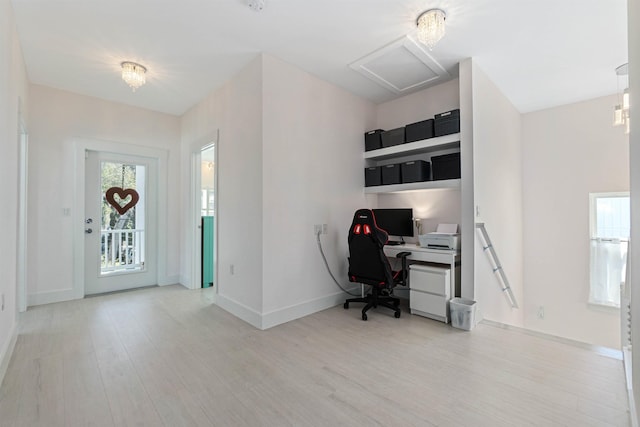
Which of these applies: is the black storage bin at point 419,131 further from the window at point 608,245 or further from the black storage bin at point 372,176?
the window at point 608,245

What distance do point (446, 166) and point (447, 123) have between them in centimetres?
47

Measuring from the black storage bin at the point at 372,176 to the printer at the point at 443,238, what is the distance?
98 centimetres

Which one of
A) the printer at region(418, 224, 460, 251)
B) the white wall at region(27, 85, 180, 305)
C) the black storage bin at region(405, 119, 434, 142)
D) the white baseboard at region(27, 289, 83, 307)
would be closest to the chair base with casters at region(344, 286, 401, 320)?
the printer at region(418, 224, 460, 251)

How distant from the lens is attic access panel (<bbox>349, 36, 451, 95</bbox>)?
2.89 metres

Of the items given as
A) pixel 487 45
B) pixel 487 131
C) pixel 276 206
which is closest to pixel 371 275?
pixel 276 206

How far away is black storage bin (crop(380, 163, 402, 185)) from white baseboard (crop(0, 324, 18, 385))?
12.6 ft

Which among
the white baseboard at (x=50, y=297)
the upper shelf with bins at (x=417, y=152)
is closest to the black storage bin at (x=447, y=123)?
the upper shelf with bins at (x=417, y=152)

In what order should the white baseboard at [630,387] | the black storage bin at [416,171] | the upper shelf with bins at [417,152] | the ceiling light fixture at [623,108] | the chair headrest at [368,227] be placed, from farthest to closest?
the black storage bin at [416,171] < the upper shelf with bins at [417,152] < the chair headrest at [368,227] < the ceiling light fixture at [623,108] < the white baseboard at [630,387]

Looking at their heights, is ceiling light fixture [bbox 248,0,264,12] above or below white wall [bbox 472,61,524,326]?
above

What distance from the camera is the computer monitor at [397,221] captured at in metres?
3.69

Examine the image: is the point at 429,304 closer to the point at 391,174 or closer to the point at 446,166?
the point at 446,166

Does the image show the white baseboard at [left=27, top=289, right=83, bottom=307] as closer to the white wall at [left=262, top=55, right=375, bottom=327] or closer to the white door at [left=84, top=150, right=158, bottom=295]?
the white door at [left=84, top=150, right=158, bottom=295]

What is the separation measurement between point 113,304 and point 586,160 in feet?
21.2

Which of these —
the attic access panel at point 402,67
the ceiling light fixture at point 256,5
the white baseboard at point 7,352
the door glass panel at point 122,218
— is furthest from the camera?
the door glass panel at point 122,218
